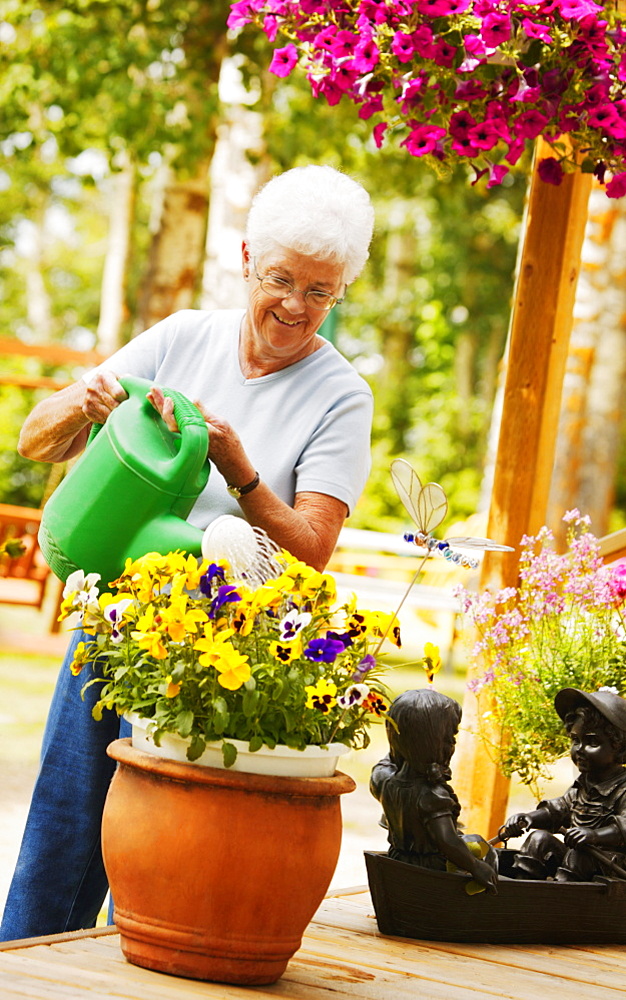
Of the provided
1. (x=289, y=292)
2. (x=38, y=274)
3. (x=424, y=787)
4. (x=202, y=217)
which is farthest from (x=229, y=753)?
(x=38, y=274)

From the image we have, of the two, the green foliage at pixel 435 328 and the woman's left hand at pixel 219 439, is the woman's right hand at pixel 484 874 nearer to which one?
the woman's left hand at pixel 219 439

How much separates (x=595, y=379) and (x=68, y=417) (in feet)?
23.1

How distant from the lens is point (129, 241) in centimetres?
1249

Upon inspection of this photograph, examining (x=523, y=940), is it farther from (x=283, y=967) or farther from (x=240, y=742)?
(x=240, y=742)

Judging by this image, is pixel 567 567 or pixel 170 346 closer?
pixel 170 346

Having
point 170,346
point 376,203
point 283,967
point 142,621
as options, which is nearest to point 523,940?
point 283,967

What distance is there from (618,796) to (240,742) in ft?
3.26

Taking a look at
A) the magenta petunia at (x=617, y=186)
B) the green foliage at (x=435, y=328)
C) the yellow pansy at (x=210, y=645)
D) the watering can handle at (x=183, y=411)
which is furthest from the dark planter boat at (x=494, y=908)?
the green foliage at (x=435, y=328)

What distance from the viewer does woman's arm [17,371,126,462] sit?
2.05 meters

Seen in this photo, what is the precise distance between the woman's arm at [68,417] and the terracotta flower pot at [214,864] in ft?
1.93

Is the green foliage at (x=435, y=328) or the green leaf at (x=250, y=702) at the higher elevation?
the green foliage at (x=435, y=328)

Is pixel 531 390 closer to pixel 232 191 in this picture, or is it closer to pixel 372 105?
pixel 372 105

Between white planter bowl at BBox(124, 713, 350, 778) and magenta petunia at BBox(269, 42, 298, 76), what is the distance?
4.83 feet

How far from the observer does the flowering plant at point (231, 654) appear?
171cm
